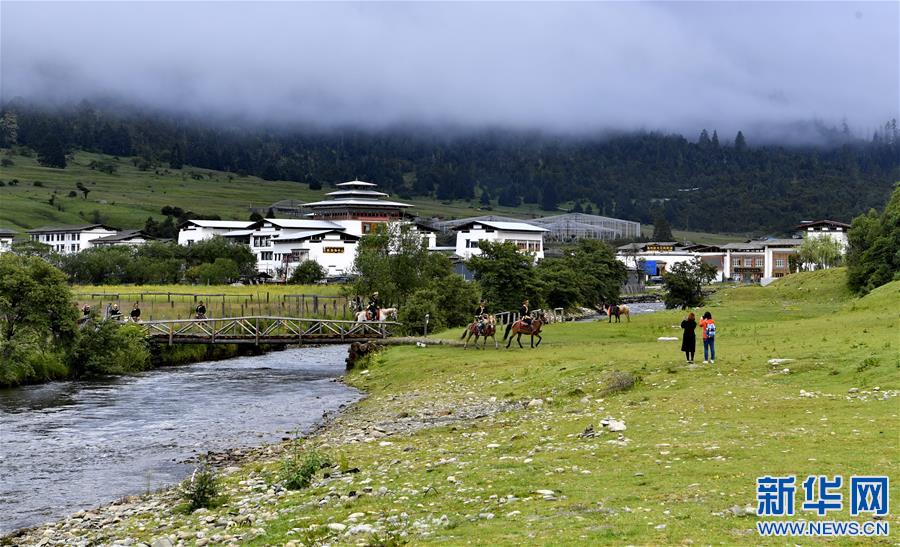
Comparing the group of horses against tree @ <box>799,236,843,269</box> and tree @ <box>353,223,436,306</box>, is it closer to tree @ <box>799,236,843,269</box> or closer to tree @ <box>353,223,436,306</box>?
tree @ <box>353,223,436,306</box>

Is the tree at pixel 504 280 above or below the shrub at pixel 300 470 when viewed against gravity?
above

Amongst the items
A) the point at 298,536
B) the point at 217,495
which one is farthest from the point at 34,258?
the point at 298,536

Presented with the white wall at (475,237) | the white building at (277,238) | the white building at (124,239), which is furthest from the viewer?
the white building at (124,239)

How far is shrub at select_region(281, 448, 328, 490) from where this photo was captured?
71.5 feet

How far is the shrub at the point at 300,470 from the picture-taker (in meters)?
21.8

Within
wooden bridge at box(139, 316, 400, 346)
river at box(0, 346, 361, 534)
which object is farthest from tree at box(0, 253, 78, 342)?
wooden bridge at box(139, 316, 400, 346)

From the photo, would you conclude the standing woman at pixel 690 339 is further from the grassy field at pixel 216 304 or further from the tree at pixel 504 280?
the grassy field at pixel 216 304

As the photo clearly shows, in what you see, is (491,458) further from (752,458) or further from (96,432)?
(96,432)

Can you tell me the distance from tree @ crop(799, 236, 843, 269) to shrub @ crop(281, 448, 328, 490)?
158m

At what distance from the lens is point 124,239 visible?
186875 mm

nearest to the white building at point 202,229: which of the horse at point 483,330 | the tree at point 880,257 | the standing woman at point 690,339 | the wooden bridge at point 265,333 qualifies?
the wooden bridge at point 265,333

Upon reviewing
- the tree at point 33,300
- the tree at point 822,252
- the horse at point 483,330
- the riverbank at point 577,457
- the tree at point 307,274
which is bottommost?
the riverbank at point 577,457

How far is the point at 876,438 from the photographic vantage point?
19.3 metres

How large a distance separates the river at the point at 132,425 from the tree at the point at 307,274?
90.9m
